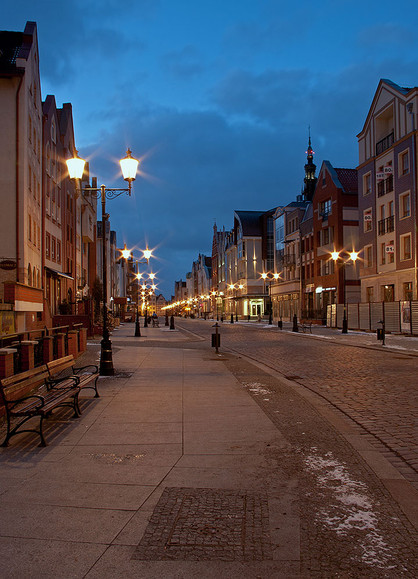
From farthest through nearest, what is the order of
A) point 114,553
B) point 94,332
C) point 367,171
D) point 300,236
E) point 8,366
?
point 300,236, point 367,171, point 94,332, point 8,366, point 114,553

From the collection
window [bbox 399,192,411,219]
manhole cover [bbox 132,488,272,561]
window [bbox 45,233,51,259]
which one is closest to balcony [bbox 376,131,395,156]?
window [bbox 399,192,411,219]

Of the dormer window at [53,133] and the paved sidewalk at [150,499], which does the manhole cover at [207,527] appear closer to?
the paved sidewalk at [150,499]

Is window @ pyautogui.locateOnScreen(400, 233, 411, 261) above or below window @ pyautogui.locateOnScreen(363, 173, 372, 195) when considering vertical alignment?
below

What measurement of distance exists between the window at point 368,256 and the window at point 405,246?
542cm

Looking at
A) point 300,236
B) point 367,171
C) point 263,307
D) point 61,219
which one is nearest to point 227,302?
point 263,307

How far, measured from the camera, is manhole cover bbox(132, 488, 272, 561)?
12.0 ft

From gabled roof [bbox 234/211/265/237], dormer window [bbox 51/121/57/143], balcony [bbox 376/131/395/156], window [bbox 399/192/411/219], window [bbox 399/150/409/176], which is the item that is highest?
gabled roof [bbox 234/211/265/237]

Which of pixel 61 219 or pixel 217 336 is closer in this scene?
pixel 217 336

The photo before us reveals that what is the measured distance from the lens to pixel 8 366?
8.22m

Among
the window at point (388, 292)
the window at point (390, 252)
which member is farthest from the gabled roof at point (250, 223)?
the window at point (390, 252)

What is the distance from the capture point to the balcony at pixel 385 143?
1510 inches

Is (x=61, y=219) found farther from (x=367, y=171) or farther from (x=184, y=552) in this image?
(x=184, y=552)

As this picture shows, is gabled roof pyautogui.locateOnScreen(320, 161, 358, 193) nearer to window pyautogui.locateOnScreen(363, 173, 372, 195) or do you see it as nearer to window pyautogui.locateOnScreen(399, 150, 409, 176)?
window pyautogui.locateOnScreen(363, 173, 372, 195)

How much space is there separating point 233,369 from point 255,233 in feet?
242
